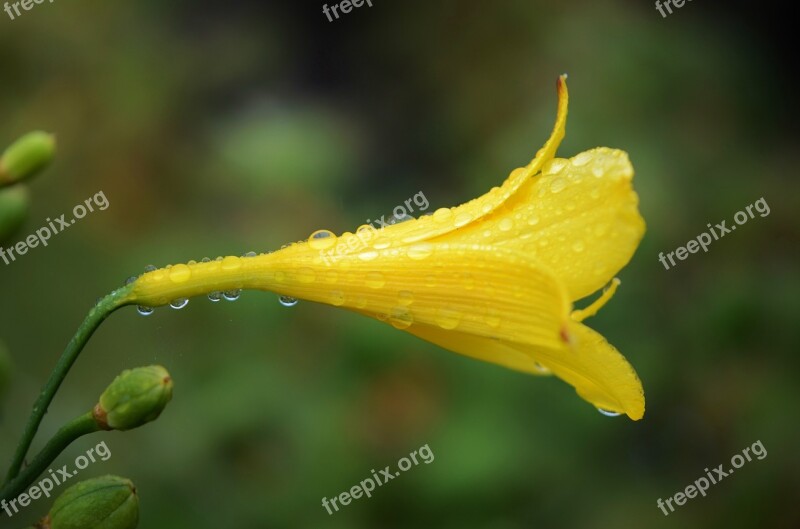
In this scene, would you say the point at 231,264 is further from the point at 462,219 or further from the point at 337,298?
the point at 462,219

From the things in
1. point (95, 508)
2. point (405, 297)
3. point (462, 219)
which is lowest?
point (95, 508)

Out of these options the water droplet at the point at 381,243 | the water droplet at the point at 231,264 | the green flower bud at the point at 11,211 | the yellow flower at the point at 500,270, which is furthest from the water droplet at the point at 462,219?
the green flower bud at the point at 11,211

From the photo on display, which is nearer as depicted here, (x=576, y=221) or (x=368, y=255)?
(x=576, y=221)

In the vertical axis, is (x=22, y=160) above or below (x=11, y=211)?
above

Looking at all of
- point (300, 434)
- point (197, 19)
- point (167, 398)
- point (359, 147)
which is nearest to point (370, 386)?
point (300, 434)

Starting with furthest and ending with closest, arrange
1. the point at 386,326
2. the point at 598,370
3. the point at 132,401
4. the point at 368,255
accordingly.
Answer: the point at 386,326 < the point at 368,255 < the point at 598,370 < the point at 132,401

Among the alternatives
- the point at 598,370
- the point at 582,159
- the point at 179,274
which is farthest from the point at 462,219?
the point at 179,274
